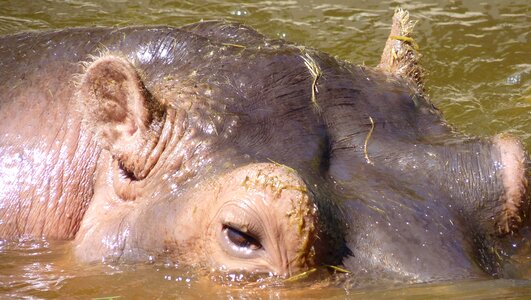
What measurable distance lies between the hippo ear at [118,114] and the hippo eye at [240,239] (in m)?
0.64

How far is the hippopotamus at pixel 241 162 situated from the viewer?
11.5 ft

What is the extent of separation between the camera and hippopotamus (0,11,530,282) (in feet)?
11.5

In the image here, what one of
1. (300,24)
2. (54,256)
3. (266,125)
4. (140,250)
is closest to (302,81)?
(266,125)

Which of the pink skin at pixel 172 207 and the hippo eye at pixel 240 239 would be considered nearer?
the pink skin at pixel 172 207

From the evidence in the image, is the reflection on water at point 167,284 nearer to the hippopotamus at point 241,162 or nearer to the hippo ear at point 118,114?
the hippopotamus at point 241,162

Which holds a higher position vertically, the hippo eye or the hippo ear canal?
the hippo ear canal

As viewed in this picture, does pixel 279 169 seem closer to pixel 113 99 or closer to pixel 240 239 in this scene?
pixel 240 239

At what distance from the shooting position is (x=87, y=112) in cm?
398

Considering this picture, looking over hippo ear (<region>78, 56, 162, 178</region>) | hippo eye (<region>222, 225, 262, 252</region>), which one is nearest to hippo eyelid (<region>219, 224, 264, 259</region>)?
hippo eye (<region>222, 225, 262, 252</region>)

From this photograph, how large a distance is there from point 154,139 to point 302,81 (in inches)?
29.1

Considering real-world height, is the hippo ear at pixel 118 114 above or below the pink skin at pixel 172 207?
above

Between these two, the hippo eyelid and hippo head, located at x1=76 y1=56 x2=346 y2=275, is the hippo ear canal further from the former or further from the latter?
the hippo eyelid

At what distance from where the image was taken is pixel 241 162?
371cm

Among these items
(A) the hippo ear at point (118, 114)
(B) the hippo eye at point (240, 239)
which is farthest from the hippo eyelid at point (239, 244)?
(A) the hippo ear at point (118, 114)
